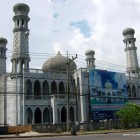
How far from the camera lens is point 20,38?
184 ft

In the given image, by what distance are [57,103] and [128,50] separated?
25665 mm

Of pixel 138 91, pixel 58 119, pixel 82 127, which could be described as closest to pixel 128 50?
pixel 138 91

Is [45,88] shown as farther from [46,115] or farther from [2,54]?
[2,54]

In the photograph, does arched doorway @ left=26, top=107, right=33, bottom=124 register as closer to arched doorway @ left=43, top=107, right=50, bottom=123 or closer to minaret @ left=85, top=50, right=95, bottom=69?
arched doorway @ left=43, top=107, right=50, bottom=123

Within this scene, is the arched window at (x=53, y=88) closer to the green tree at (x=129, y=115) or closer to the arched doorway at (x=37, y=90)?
the arched doorway at (x=37, y=90)

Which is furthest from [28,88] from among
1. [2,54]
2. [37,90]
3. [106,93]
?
[106,93]

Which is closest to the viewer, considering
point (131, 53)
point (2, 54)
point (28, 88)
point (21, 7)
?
point (28, 88)

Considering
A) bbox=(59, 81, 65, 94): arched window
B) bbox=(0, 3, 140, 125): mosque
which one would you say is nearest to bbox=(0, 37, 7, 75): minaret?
bbox=(0, 3, 140, 125): mosque

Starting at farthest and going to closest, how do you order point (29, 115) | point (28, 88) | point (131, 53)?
1. point (131, 53)
2. point (28, 88)
3. point (29, 115)

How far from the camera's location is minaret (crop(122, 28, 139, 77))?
231 ft

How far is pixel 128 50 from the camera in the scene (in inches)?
2793

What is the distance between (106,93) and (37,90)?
1397 centimetres

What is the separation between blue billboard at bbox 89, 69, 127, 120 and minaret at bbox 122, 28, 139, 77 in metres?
7.91

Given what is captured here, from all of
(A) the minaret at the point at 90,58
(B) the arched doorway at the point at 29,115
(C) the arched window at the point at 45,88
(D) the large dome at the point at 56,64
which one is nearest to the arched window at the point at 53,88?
(C) the arched window at the point at 45,88
